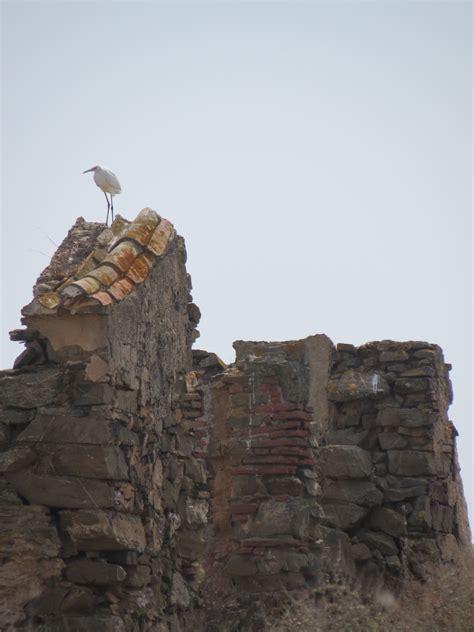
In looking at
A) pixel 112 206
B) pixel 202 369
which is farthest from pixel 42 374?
pixel 202 369

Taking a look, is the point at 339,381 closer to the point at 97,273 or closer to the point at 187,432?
the point at 187,432

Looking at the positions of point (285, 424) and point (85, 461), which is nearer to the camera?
point (85, 461)

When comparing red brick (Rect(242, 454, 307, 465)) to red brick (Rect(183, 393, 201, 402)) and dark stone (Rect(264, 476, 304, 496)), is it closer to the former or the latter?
dark stone (Rect(264, 476, 304, 496))

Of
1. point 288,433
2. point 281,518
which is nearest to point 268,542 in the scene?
point 281,518

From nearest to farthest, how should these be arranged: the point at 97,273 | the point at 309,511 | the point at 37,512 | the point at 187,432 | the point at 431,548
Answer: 1. the point at 37,512
2. the point at 97,273
3. the point at 187,432
4. the point at 309,511
5. the point at 431,548

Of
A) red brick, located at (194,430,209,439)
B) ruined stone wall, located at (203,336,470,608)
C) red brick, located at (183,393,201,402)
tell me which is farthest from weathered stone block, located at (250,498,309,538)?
red brick, located at (183,393,201,402)

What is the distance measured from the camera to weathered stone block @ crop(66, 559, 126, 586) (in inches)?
293

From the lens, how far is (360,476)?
42.8ft

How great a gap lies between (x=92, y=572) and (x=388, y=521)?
6.16 m

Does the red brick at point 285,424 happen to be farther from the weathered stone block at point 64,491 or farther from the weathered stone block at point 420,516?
the weathered stone block at point 64,491

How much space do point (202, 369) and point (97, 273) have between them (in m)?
5.26

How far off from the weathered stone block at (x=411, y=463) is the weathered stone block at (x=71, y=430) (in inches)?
247

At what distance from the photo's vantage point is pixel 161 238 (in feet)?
28.6

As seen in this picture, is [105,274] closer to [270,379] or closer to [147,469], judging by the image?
[147,469]
